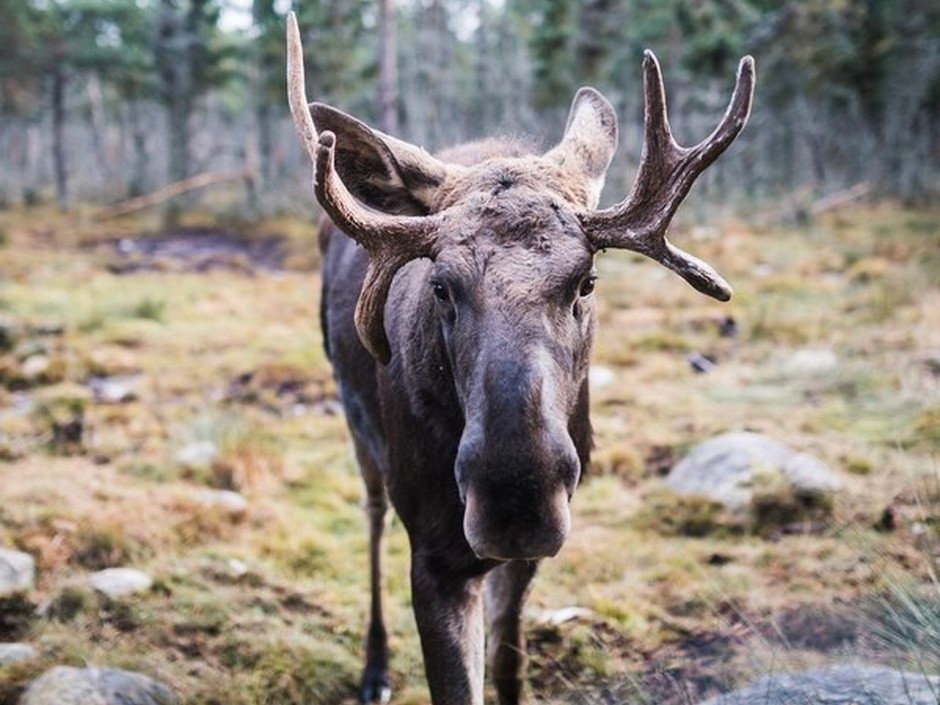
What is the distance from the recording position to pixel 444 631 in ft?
9.81

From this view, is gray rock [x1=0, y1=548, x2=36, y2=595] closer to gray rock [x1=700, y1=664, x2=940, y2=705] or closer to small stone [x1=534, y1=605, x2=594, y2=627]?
small stone [x1=534, y1=605, x2=594, y2=627]

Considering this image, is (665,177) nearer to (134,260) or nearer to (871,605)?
(871,605)

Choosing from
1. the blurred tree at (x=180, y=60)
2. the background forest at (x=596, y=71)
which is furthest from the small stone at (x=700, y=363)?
the blurred tree at (x=180, y=60)

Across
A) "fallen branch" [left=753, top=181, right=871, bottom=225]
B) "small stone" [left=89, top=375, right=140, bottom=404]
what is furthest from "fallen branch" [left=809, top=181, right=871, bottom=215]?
"small stone" [left=89, top=375, right=140, bottom=404]

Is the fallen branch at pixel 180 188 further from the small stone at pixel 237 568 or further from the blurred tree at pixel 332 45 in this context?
the small stone at pixel 237 568

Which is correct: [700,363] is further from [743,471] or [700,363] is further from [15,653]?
[15,653]

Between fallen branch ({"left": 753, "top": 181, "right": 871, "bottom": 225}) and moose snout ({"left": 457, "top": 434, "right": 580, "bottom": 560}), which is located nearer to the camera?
moose snout ({"left": 457, "top": 434, "right": 580, "bottom": 560})

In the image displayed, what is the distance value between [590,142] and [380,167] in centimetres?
90

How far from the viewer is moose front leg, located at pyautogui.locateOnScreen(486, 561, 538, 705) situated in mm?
3539

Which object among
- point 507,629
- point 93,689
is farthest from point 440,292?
point 93,689

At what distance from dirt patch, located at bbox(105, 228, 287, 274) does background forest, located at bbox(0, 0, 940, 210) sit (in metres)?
3.20

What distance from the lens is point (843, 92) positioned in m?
24.0

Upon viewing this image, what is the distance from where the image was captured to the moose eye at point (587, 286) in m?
2.59

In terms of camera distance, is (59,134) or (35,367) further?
(59,134)
